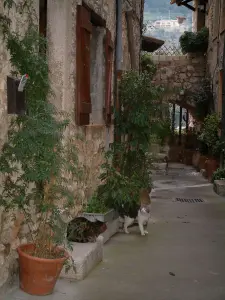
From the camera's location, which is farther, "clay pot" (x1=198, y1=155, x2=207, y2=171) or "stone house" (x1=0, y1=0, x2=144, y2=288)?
"clay pot" (x1=198, y1=155, x2=207, y2=171)

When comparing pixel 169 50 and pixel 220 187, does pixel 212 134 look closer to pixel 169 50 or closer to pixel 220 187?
pixel 220 187

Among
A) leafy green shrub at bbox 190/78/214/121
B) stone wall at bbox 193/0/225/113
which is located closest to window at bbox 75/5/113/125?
stone wall at bbox 193/0/225/113

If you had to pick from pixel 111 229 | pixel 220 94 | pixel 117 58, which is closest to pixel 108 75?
pixel 117 58

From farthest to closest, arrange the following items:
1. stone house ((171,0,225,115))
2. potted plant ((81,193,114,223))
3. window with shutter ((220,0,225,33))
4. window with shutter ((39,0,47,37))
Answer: stone house ((171,0,225,115)) < window with shutter ((220,0,225,33)) < potted plant ((81,193,114,223)) < window with shutter ((39,0,47,37))

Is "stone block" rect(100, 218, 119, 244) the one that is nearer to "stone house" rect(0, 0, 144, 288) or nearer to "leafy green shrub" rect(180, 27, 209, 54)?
"stone house" rect(0, 0, 144, 288)

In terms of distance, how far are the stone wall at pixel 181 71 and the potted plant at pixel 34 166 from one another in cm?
1319

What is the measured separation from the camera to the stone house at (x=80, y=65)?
13.9 ft

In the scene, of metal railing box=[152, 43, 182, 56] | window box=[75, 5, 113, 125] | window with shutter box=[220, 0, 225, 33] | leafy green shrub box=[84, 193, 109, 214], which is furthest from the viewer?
metal railing box=[152, 43, 182, 56]

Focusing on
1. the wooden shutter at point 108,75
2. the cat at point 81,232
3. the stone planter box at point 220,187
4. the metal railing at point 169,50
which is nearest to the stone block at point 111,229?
the cat at point 81,232

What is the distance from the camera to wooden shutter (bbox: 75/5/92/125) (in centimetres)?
586

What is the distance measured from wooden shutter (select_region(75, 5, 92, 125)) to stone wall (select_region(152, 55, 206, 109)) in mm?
11325

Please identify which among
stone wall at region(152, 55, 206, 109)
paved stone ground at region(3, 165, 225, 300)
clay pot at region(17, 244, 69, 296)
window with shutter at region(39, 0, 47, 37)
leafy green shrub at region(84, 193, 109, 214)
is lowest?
paved stone ground at region(3, 165, 225, 300)

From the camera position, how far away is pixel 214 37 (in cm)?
1542

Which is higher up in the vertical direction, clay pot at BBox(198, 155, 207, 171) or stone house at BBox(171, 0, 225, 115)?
stone house at BBox(171, 0, 225, 115)
